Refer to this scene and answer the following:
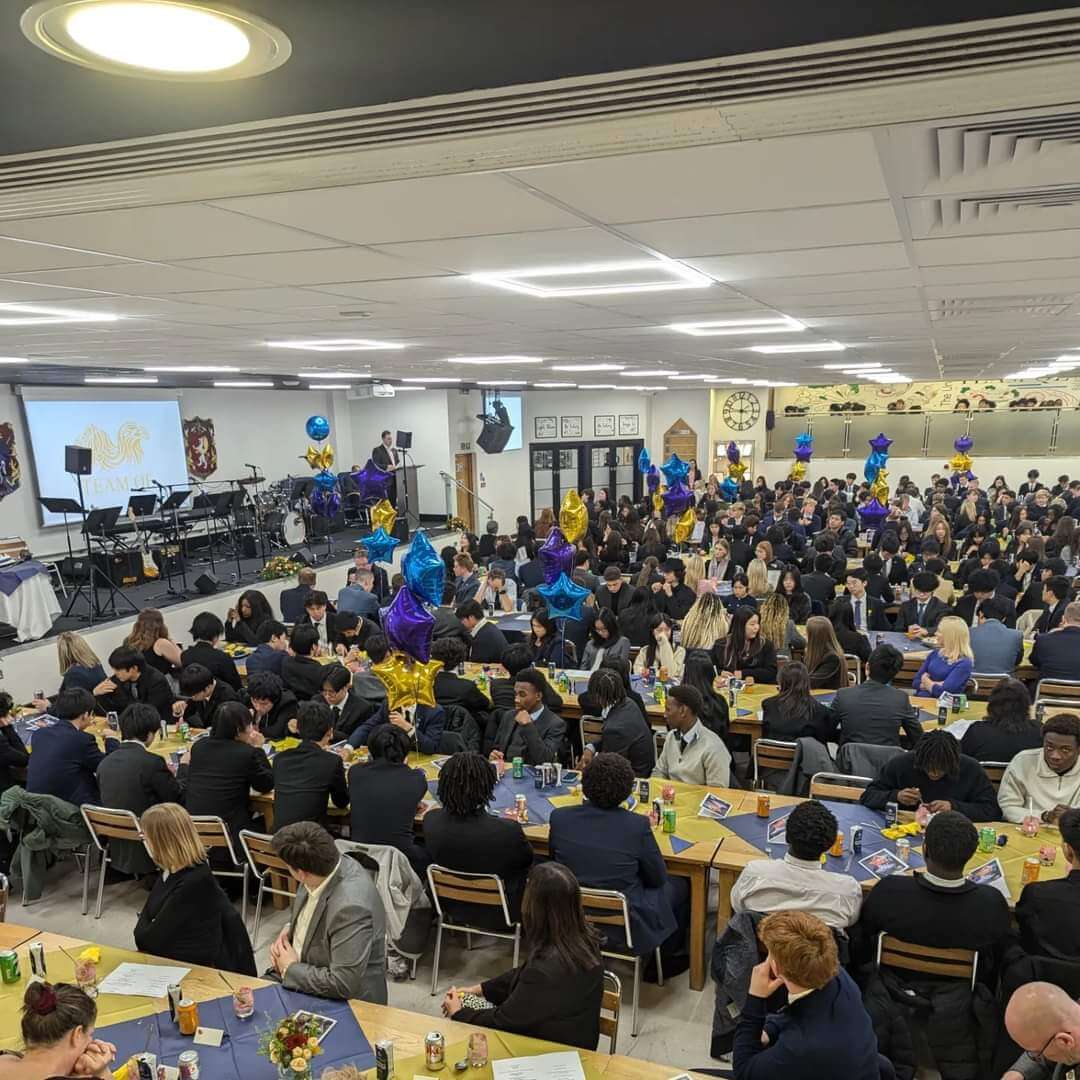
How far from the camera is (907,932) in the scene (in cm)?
340

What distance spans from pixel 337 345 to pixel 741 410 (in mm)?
18259

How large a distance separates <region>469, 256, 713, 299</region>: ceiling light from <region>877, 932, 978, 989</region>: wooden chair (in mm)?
2996

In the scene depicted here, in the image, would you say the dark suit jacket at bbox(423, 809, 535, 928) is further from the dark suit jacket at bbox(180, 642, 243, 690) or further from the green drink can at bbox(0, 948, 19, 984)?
the dark suit jacket at bbox(180, 642, 243, 690)

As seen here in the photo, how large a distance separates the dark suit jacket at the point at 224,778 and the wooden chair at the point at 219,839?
0.07 metres

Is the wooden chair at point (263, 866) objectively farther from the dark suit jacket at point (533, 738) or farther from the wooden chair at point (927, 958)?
the wooden chair at point (927, 958)

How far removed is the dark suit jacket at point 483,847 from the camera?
4.07 metres

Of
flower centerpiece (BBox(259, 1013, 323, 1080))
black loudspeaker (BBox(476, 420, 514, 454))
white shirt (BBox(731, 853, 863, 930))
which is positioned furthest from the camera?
black loudspeaker (BBox(476, 420, 514, 454))

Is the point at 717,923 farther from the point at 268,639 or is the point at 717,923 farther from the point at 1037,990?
the point at 268,639

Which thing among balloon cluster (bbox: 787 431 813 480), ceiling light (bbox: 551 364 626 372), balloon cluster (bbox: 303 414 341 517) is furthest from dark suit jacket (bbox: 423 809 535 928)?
balloon cluster (bbox: 787 431 813 480)

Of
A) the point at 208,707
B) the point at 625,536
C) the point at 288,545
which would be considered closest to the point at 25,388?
the point at 288,545

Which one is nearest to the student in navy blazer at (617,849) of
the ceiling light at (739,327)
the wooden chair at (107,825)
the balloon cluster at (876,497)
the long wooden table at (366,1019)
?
the long wooden table at (366,1019)

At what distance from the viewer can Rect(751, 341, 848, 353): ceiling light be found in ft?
25.8

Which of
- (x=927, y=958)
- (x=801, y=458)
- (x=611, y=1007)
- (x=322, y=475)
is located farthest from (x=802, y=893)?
(x=801, y=458)

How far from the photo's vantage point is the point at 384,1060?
2.76 metres
